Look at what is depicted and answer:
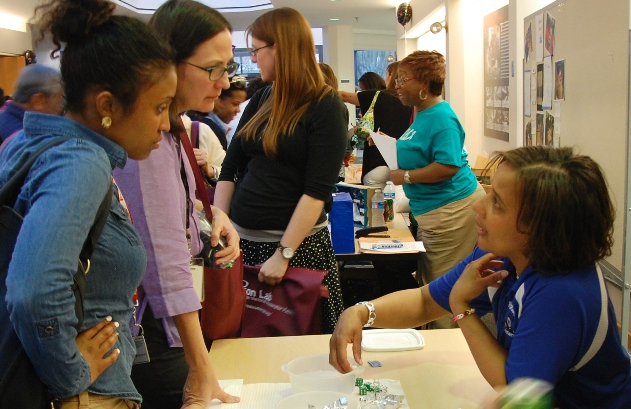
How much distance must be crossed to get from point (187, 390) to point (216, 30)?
0.84m

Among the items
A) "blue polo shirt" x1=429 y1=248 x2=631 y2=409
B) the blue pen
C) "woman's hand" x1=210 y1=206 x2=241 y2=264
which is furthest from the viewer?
the blue pen

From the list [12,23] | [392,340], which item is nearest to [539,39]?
[392,340]

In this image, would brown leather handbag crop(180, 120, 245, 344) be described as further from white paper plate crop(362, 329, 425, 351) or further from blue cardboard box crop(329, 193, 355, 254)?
blue cardboard box crop(329, 193, 355, 254)

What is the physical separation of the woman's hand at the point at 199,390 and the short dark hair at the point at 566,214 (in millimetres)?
742

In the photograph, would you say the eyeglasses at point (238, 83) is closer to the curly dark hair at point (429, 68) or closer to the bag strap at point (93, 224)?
the curly dark hair at point (429, 68)

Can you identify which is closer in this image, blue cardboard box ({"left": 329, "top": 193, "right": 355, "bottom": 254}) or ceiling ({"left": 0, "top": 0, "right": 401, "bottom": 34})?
blue cardboard box ({"left": 329, "top": 193, "right": 355, "bottom": 254})

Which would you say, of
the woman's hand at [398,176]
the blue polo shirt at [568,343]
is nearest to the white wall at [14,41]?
the woman's hand at [398,176]

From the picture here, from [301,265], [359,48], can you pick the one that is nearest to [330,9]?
[359,48]

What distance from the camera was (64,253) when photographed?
2.87ft

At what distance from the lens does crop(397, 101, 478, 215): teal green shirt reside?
3.30m

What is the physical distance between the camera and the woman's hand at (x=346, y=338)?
150cm

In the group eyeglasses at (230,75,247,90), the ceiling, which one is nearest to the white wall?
the ceiling

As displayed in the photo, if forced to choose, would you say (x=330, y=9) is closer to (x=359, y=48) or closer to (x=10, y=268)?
(x=359, y=48)

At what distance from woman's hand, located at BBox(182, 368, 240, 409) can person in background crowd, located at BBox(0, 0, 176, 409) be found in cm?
27
